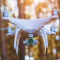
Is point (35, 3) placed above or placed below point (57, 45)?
above

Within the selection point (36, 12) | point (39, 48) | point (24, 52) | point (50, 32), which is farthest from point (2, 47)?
point (50, 32)

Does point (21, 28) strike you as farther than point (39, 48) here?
No

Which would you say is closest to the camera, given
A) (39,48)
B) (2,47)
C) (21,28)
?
(21,28)

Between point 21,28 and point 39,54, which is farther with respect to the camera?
point 39,54

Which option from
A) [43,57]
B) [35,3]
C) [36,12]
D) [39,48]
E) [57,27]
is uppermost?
[35,3]

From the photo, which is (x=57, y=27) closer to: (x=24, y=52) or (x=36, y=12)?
(x=36, y=12)

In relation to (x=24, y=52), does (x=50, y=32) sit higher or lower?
higher

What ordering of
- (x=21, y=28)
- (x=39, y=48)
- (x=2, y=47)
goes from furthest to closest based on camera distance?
1. (x=39, y=48)
2. (x=2, y=47)
3. (x=21, y=28)

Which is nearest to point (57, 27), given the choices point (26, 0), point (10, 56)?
point (26, 0)

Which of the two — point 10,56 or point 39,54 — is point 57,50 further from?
point 10,56
